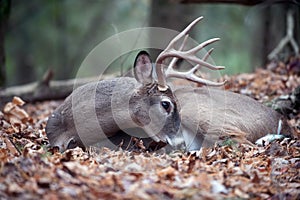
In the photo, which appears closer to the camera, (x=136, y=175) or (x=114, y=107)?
(x=136, y=175)

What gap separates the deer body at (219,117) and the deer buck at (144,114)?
0.01m

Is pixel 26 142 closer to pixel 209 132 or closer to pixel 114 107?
pixel 114 107

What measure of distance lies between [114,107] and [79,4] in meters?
16.8

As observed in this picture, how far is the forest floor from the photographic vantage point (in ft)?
12.8

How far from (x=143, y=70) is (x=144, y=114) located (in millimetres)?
561

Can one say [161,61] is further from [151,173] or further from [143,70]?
[151,173]

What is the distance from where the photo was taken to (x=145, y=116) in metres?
6.26

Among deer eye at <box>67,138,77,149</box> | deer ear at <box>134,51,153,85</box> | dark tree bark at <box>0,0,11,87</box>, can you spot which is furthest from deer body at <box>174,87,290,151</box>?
dark tree bark at <box>0,0,11,87</box>

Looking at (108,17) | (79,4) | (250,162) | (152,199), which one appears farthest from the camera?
(108,17)

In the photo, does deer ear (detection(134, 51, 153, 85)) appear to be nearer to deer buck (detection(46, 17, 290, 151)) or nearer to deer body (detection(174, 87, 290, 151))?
deer buck (detection(46, 17, 290, 151))

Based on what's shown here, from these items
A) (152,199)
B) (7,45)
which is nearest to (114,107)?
(152,199)

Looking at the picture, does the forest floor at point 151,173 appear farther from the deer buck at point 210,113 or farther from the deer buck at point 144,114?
the deer buck at point 210,113

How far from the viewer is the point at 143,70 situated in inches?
255

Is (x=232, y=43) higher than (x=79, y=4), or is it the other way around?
(x=79, y=4)
